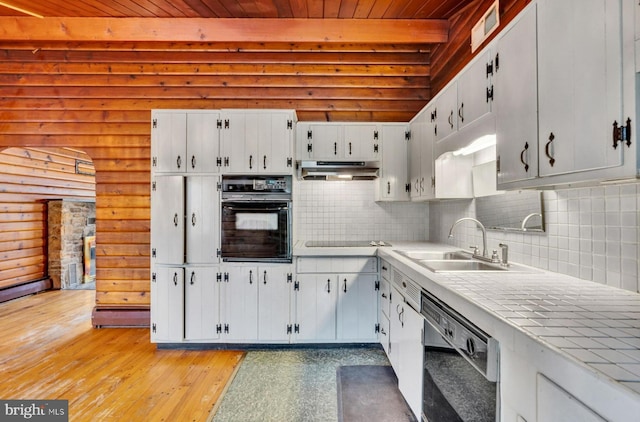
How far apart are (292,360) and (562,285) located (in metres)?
2.17

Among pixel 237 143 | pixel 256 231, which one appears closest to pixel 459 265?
pixel 256 231

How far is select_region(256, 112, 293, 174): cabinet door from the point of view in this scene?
293 cm

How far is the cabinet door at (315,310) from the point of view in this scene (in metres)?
2.88

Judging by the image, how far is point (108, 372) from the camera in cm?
256

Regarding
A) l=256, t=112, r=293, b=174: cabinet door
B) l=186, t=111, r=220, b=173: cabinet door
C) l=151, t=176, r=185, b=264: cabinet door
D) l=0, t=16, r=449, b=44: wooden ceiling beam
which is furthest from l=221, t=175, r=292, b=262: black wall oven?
l=0, t=16, r=449, b=44: wooden ceiling beam

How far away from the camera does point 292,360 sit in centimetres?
275

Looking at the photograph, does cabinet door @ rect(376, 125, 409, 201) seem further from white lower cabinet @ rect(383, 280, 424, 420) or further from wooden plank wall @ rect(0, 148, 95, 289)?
wooden plank wall @ rect(0, 148, 95, 289)

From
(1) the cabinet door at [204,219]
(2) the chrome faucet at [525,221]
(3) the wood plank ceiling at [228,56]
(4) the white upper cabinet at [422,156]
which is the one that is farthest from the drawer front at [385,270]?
(3) the wood plank ceiling at [228,56]

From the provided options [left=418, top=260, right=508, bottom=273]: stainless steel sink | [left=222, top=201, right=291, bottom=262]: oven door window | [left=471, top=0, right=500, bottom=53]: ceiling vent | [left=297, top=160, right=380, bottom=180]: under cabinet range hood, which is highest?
[left=471, top=0, right=500, bottom=53]: ceiling vent

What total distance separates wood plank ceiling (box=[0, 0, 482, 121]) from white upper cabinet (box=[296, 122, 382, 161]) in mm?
412

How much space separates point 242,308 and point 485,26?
124 inches

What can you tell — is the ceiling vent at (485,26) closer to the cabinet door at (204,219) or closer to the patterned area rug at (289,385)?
the cabinet door at (204,219)

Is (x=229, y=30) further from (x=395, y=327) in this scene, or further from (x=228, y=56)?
(x=395, y=327)

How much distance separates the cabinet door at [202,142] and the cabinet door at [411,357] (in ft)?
7.07
